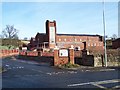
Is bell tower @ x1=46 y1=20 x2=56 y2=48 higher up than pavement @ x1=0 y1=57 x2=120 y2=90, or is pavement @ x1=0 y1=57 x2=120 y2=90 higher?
bell tower @ x1=46 y1=20 x2=56 y2=48

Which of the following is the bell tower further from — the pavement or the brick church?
the pavement

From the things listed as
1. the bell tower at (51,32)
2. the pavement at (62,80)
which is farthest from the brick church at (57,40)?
the pavement at (62,80)

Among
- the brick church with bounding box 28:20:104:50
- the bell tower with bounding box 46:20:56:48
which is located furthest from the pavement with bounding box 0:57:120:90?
the bell tower with bounding box 46:20:56:48

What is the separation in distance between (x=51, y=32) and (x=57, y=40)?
716 centimetres

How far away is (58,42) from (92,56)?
6928cm

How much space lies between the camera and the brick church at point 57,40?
94.7 m

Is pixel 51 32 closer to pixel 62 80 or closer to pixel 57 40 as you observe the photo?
pixel 57 40

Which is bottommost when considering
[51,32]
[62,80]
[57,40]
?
[62,80]

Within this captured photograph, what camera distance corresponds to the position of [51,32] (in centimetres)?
9562

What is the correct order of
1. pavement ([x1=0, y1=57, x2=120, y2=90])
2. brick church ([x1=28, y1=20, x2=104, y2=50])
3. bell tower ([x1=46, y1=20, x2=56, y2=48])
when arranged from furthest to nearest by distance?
1. brick church ([x1=28, y1=20, x2=104, y2=50])
2. bell tower ([x1=46, y1=20, x2=56, y2=48])
3. pavement ([x1=0, y1=57, x2=120, y2=90])

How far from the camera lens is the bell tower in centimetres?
9404

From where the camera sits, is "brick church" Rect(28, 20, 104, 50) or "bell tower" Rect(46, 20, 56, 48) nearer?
"bell tower" Rect(46, 20, 56, 48)

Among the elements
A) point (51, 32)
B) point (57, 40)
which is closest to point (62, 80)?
point (51, 32)

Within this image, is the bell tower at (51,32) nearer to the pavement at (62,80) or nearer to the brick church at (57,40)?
the brick church at (57,40)
